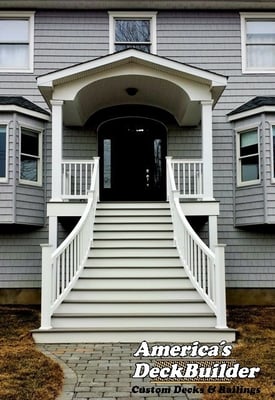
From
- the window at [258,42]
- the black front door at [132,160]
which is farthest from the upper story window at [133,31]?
the window at [258,42]

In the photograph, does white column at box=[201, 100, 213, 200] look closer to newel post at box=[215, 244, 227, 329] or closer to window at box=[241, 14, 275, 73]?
newel post at box=[215, 244, 227, 329]

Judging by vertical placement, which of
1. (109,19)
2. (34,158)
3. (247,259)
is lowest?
(247,259)

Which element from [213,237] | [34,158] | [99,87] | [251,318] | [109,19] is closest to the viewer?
[251,318]

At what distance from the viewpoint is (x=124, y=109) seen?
1166cm

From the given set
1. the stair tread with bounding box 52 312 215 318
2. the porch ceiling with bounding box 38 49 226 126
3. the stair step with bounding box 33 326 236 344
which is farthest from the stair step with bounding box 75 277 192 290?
the porch ceiling with bounding box 38 49 226 126

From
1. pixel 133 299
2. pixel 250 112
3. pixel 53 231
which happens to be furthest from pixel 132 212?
pixel 250 112

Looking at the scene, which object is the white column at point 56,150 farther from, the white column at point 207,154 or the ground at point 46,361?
the white column at point 207,154

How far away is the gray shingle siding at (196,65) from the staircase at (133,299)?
2487mm

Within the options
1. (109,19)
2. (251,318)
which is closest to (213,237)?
(251,318)

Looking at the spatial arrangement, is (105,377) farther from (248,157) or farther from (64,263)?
(248,157)

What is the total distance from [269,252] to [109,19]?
22.5ft

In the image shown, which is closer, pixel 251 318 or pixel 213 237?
pixel 251 318

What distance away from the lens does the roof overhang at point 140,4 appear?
36.5ft

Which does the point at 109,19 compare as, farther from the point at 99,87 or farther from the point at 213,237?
the point at 213,237
